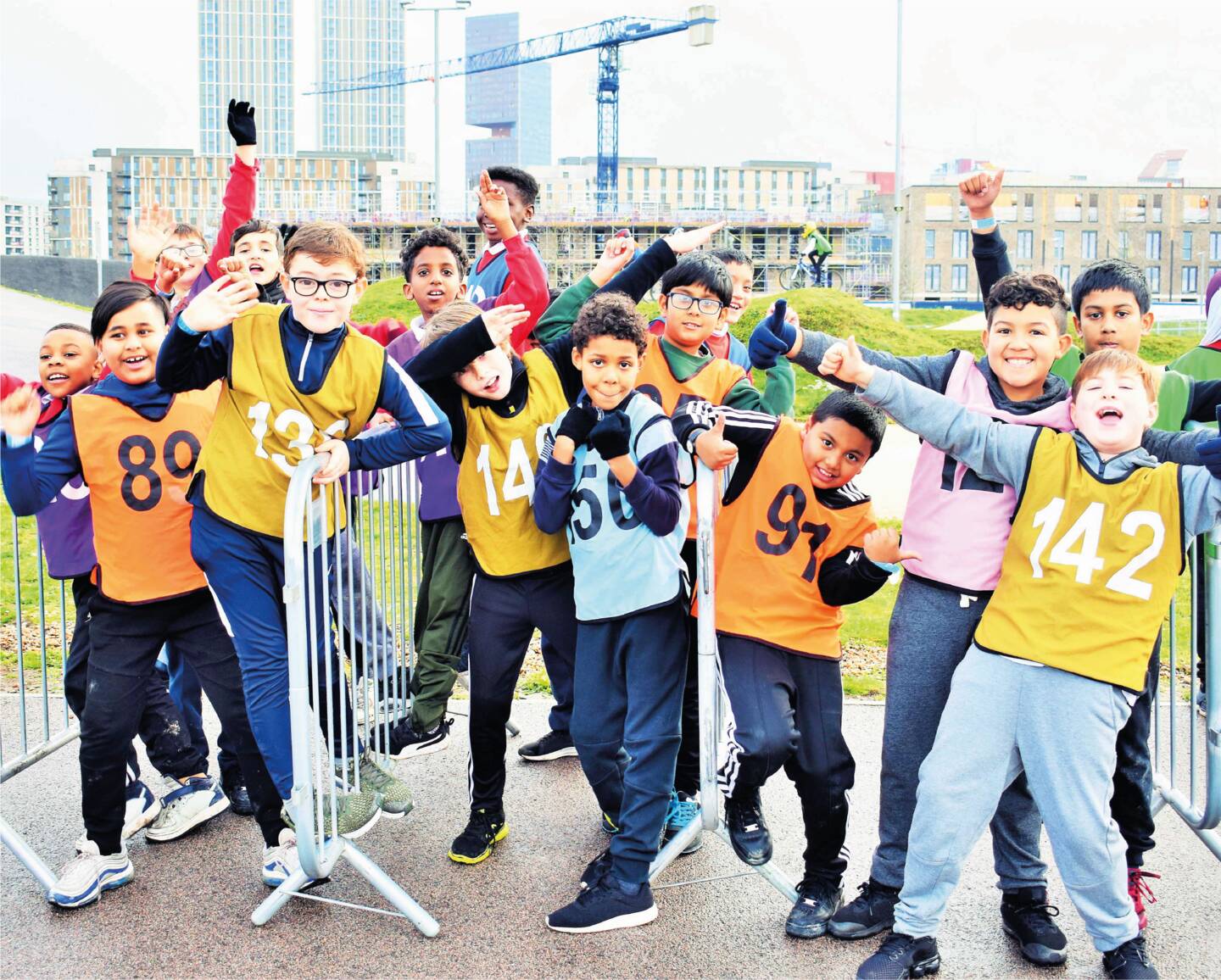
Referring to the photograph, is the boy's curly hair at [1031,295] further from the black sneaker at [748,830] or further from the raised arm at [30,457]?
the raised arm at [30,457]

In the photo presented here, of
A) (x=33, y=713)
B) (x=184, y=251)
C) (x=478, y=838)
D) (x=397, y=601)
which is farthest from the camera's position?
(x=33, y=713)

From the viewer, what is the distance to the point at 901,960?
10.3 ft

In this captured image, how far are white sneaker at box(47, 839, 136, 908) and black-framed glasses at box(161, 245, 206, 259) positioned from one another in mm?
2370

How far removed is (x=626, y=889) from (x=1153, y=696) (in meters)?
1.68

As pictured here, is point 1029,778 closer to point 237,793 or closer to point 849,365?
point 849,365

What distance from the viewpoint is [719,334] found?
448 cm

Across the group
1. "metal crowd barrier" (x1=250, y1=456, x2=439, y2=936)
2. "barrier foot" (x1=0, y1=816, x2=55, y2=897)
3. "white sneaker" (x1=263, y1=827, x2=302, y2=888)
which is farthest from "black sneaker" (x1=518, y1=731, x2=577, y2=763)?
"barrier foot" (x1=0, y1=816, x2=55, y2=897)

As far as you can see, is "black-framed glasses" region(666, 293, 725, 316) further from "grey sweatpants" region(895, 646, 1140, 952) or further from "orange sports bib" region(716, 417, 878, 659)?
"grey sweatpants" region(895, 646, 1140, 952)

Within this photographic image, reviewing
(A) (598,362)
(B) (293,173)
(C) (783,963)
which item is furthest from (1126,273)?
(B) (293,173)

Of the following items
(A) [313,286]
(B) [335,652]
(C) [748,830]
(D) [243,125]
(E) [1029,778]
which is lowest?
(C) [748,830]

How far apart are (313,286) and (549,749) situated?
2195 mm

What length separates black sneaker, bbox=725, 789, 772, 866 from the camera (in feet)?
11.7

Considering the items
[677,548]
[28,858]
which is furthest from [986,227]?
[28,858]

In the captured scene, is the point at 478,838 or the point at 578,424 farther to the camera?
the point at 478,838
